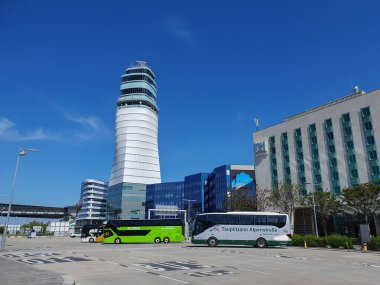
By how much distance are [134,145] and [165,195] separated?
98.5 feet

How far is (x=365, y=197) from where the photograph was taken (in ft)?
155

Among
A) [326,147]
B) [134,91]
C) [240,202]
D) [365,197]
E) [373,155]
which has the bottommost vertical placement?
[365,197]

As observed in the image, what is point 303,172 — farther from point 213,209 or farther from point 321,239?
point 213,209

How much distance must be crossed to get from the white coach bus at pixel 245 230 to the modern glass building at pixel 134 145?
356 ft

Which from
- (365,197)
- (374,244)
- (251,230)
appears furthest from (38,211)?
(374,244)

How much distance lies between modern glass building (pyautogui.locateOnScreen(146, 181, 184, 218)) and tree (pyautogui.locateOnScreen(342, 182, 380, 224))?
319ft

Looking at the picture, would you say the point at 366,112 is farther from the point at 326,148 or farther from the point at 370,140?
the point at 326,148

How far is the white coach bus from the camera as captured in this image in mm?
39375

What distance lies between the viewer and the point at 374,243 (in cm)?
3366

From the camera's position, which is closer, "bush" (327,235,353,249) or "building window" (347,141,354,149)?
"bush" (327,235,353,249)

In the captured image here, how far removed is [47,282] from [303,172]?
5918 centimetres

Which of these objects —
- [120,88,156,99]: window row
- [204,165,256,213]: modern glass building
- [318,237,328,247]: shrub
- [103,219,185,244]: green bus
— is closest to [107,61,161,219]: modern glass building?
[120,88,156,99]: window row

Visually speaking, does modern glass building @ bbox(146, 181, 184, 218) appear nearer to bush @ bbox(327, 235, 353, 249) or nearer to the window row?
the window row

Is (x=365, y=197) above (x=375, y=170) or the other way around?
the other way around
